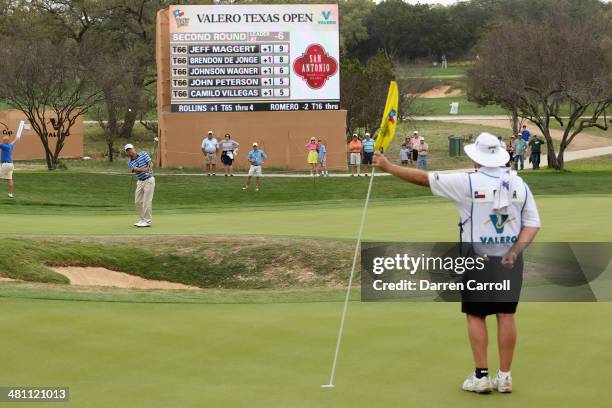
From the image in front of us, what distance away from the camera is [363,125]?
2194 inches

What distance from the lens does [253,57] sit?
40438mm

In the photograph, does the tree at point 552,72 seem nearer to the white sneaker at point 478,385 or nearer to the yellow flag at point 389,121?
the yellow flag at point 389,121

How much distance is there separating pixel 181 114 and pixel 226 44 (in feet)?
12.9

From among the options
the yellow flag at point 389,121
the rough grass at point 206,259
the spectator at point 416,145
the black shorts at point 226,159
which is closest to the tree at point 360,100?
the spectator at point 416,145

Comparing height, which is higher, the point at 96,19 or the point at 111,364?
the point at 96,19

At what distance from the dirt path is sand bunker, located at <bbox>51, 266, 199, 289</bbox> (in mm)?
47782

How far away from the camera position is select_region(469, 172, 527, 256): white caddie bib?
26.0 feet

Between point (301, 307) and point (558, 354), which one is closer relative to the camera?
point (558, 354)

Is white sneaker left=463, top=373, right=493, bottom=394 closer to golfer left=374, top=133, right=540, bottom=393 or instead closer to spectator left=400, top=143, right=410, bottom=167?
golfer left=374, top=133, right=540, bottom=393

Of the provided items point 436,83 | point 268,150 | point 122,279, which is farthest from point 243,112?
point 436,83

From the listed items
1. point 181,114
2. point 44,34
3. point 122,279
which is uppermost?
point 44,34

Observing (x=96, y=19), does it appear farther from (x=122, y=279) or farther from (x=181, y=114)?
(x=122, y=279)

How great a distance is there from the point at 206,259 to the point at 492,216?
10.8m

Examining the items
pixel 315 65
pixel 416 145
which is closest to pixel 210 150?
pixel 315 65
